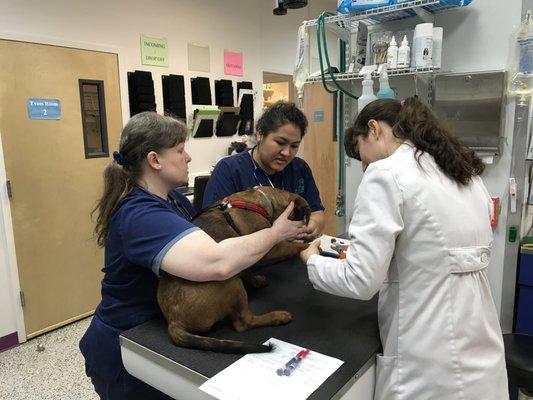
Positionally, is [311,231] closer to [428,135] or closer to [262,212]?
[262,212]

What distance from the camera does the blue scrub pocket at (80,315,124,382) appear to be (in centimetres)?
124

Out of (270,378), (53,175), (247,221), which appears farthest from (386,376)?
(53,175)

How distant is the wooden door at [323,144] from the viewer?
5.10 meters

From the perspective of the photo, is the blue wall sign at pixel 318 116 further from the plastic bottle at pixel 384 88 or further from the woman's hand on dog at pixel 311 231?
the woman's hand on dog at pixel 311 231

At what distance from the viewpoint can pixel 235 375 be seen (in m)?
0.97

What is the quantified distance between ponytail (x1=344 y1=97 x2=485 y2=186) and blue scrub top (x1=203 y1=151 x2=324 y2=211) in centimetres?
72

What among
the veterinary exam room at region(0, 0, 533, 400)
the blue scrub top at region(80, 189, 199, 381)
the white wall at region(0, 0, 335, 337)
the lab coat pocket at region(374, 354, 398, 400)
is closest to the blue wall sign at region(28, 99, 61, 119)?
the veterinary exam room at region(0, 0, 533, 400)

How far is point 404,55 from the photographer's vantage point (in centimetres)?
196

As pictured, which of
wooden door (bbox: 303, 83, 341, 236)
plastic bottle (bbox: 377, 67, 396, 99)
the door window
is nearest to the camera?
plastic bottle (bbox: 377, 67, 396, 99)

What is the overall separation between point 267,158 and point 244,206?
1.63ft

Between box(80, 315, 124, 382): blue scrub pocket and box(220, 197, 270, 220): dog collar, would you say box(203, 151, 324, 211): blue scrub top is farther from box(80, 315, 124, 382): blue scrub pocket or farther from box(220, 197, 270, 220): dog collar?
box(80, 315, 124, 382): blue scrub pocket

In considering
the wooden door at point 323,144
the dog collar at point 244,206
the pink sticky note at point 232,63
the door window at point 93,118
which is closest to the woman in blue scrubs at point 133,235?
the dog collar at point 244,206

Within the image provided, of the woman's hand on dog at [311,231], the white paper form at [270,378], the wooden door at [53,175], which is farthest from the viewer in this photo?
the wooden door at [53,175]

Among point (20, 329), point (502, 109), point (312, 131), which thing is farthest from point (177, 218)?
point (312, 131)
